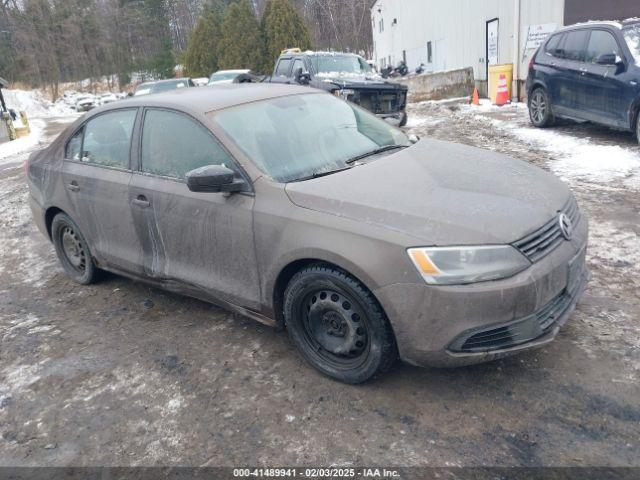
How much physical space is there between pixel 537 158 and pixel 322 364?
627 centimetres

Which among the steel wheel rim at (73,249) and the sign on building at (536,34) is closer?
the steel wheel rim at (73,249)

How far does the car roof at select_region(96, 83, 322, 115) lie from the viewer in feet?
12.0

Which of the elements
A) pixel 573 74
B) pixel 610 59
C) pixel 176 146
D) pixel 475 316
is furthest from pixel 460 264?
pixel 573 74

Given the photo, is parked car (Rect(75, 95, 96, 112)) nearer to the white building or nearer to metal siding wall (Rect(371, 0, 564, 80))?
metal siding wall (Rect(371, 0, 564, 80))

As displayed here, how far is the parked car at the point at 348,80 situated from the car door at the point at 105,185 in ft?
22.7

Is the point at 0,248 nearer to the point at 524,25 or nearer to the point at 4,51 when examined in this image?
the point at 524,25

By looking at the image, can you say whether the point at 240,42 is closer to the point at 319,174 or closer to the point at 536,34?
the point at 536,34

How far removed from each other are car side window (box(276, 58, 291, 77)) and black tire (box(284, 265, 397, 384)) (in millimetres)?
10627

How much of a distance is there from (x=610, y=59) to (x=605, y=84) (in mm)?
377

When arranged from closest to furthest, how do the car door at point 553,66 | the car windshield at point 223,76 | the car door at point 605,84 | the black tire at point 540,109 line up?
→ the car door at point 605,84 < the car door at point 553,66 < the black tire at point 540,109 < the car windshield at point 223,76

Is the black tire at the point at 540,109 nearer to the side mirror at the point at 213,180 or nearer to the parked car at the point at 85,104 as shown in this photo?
the side mirror at the point at 213,180

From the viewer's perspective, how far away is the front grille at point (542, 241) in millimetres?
2668

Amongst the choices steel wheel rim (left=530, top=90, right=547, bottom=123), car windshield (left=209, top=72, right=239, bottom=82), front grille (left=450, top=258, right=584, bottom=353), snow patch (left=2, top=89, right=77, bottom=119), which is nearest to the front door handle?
front grille (left=450, top=258, right=584, bottom=353)

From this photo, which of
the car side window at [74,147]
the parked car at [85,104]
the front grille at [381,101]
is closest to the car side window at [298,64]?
the front grille at [381,101]
